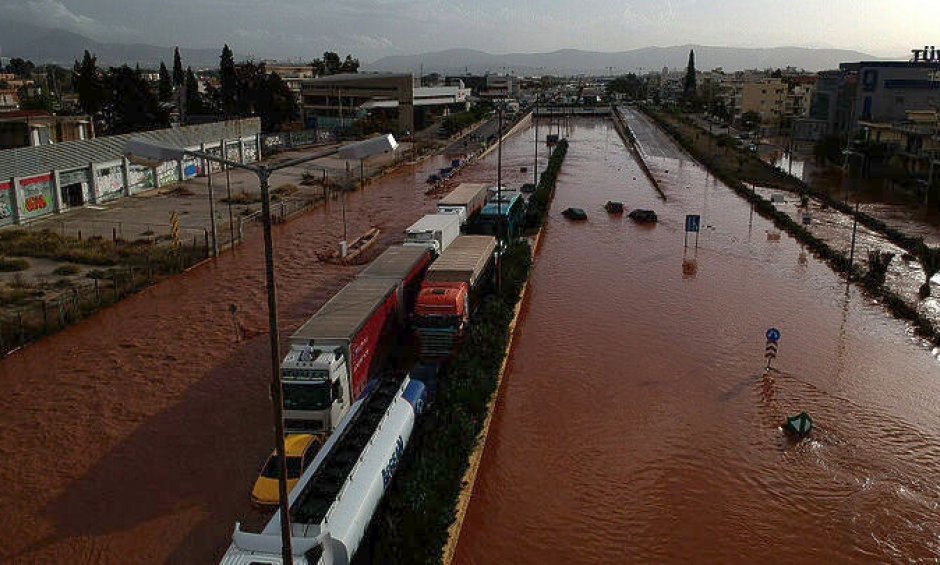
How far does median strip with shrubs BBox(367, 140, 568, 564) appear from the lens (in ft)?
29.8

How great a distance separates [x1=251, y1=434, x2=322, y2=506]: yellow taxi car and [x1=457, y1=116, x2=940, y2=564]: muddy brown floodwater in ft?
8.71

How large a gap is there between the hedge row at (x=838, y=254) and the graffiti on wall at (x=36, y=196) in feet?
100

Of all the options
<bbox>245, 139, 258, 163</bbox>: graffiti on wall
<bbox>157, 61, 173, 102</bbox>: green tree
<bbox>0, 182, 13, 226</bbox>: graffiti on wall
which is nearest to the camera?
<bbox>0, 182, 13, 226</bbox>: graffiti on wall

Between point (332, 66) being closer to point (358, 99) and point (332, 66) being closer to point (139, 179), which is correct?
point (358, 99)

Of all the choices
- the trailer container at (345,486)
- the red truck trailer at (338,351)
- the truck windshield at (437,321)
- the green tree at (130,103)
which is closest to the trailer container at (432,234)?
the red truck trailer at (338,351)

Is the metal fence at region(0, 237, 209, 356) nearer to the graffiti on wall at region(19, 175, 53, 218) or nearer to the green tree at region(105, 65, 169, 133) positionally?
the graffiti on wall at region(19, 175, 53, 218)

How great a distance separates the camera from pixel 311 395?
12.2 meters

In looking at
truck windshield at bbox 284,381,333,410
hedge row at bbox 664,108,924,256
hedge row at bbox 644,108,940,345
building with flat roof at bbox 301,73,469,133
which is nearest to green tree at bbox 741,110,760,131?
hedge row at bbox 664,108,924,256

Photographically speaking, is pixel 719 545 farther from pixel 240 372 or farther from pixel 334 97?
pixel 334 97

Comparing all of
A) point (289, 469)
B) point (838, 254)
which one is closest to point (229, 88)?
point (838, 254)

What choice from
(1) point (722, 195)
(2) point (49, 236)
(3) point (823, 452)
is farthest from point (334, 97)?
(3) point (823, 452)

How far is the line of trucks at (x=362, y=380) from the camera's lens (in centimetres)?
885

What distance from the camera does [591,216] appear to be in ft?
119

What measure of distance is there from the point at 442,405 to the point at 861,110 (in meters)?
59.0
